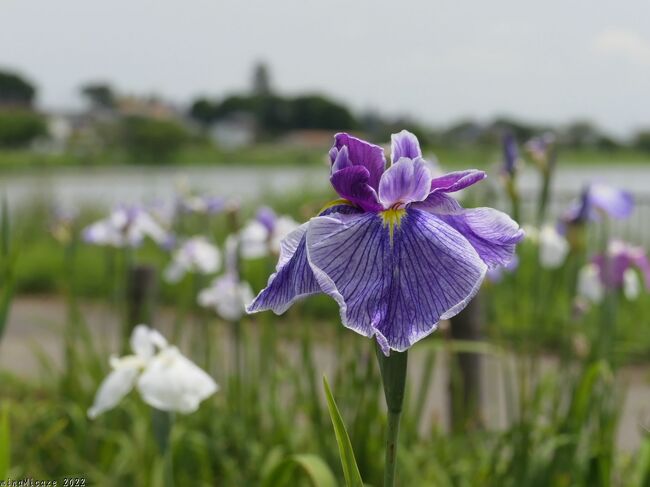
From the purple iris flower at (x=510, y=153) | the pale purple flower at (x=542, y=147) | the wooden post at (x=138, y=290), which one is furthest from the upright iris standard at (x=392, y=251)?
the wooden post at (x=138, y=290)

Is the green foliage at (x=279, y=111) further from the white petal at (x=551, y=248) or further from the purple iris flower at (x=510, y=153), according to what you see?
the purple iris flower at (x=510, y=153)

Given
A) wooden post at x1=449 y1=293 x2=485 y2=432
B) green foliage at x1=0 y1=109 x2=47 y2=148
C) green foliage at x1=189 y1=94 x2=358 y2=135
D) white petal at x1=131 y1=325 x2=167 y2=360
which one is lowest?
wooden post at x1=449 y1=293 x2=485 y2=432

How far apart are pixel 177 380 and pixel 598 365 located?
1.08 meters

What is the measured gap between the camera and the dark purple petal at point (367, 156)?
875 millimetres

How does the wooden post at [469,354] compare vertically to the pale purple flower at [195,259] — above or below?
below

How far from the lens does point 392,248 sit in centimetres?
80

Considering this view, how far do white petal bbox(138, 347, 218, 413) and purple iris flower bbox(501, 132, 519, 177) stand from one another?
1073 mm

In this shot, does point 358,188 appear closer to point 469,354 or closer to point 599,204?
point 599,204

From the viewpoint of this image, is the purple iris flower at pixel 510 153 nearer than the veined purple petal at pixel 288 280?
No

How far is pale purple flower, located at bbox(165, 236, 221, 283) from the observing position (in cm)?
296

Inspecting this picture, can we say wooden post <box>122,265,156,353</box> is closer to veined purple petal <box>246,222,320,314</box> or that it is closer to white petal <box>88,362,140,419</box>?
white petal <box>88,362,140,419</box>

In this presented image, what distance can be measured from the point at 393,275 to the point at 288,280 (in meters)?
0.12

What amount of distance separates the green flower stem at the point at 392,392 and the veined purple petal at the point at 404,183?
0.52 ft

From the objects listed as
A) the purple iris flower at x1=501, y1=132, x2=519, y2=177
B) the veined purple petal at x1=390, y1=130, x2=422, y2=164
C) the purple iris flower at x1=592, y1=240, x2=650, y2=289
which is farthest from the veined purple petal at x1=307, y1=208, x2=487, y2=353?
the purple iris flower at x1=592, y1=240, x2=650, y2=289
